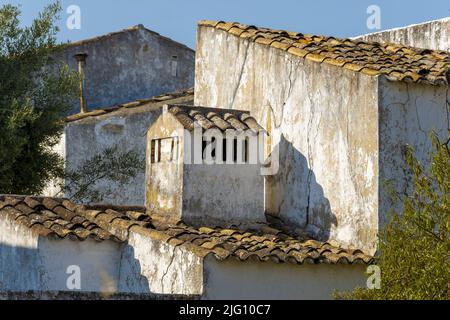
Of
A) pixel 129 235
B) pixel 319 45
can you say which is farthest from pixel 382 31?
pixel 129 235

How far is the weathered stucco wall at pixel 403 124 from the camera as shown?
14922 mm

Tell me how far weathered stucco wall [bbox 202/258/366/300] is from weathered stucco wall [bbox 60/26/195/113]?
1529 cm

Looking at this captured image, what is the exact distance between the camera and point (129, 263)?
14.9 meters

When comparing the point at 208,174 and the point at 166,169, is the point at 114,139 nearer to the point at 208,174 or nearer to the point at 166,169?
the point at 166,169

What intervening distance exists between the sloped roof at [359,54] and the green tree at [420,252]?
→ 184 inches

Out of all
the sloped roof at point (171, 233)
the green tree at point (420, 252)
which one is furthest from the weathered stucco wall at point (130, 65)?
the green tree at point (420, 252)

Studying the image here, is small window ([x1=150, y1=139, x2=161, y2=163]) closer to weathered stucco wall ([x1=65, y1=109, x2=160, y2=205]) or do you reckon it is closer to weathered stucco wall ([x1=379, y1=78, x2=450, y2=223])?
weathered stucco wall ([x1=379, y1=78, x2=450, y2=223])

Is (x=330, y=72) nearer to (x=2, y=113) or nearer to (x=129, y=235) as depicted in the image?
(x=129, y=235)

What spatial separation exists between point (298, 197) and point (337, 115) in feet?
4.69

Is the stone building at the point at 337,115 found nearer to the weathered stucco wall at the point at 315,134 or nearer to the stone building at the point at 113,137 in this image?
the weathered stucco wall at the point at 315,134

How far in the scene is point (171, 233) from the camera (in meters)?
14.7

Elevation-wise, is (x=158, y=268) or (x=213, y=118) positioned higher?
(x=213, y=118)

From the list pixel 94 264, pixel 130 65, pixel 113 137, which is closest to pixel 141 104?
pixel 113 137
